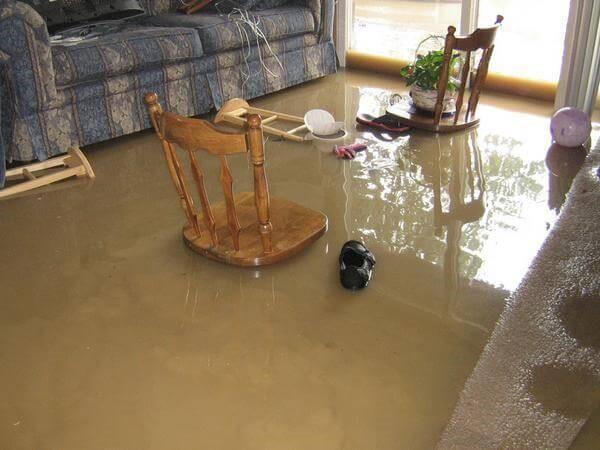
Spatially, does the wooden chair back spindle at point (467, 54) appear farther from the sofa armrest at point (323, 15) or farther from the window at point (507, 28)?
the sofa armrest at point (323, 15)

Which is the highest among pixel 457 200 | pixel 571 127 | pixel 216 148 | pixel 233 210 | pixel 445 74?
pixel 216 148

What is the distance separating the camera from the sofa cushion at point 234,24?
338 cm

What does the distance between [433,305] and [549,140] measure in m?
1.67

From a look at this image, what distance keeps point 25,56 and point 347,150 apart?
1.51 m

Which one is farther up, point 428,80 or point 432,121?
point 428,80

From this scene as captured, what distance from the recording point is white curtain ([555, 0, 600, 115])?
9.99 feet

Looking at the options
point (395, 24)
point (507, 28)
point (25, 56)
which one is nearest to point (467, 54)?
point (507, 28)

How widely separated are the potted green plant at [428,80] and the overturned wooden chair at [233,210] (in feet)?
4.34

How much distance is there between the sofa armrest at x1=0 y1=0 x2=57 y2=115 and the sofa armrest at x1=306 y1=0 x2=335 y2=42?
6.36ft

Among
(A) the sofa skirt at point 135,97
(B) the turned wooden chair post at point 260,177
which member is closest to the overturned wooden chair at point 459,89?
(A) the sofa skirt at point 135,97

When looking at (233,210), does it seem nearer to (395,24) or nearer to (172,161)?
(172,161)

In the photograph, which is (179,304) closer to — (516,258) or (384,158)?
(516,258)

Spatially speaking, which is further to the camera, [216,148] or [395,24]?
[395,24]

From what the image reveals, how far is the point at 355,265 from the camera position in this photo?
1.89 meters
